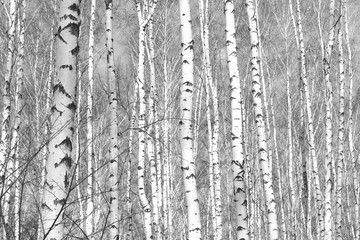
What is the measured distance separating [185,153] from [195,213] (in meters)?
0.56

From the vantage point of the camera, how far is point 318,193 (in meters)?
6.44

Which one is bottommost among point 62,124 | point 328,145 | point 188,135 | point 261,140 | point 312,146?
point 62,124

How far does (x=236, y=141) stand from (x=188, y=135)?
0.62m

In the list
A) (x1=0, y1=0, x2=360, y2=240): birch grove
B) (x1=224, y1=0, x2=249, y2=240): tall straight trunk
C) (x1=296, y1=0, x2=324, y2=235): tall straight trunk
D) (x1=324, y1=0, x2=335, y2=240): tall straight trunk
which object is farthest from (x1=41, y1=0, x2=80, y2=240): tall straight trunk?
(x1=296, y1=0, x2=324, y2=235): tall straight trunk

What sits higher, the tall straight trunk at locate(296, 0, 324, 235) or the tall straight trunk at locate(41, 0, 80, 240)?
the tall straight trunk at locate(296, 0, 324, 235)

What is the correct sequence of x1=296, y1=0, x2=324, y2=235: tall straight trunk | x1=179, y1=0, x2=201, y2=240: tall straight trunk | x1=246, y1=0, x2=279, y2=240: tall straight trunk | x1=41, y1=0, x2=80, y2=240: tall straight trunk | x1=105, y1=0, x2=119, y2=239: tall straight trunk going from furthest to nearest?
x1=296, y1=0, x2=324, y2=235: tall straight trunk
x1=105, y1=0, x2=119, y2=239: tall straight trunk
x1=246, y1=0, x2=279, y2=240: tall straight trunk
x1=179, y1=0, x2=201, y2=240: tall straight trunk
x1=41, y1=0, x2=80, y2=240: tall straight trunk

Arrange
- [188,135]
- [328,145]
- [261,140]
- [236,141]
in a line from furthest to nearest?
[328,145] → [261,140] → [236,141] → [188,135]

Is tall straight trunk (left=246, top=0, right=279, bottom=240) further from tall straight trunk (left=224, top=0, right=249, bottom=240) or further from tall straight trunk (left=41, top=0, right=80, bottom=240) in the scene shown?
tall straight trunk (left=41, top=0, right=80, bottom=240)

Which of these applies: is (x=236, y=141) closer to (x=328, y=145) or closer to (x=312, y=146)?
(x=328, y=145)

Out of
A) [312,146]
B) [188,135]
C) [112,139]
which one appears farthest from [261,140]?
[312,146]

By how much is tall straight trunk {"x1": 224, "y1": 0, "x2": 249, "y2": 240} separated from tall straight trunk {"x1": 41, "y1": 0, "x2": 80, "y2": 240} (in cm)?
244

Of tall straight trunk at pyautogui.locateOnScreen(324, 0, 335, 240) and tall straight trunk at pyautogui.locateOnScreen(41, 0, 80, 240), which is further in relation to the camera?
tall straight trunk at pyautogui.locateOnScreen(324, 0, 335, 240)

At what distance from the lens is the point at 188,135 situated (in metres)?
4.11

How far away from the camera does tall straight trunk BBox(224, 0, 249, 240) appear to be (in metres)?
4.27
